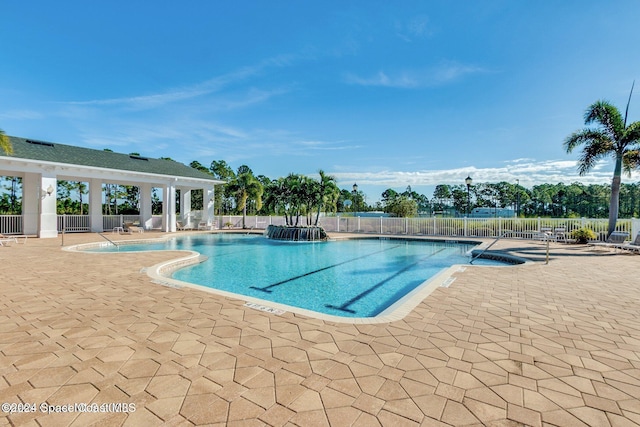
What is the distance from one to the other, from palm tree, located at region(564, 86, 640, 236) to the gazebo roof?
2226 cm

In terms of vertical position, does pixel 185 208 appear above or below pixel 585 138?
below

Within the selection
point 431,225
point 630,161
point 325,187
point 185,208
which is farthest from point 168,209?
point 630,161

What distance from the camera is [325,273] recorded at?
8.66 m

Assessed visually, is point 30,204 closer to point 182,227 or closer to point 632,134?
point 182,227

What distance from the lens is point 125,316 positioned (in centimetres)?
390

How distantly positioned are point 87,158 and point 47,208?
4.03m

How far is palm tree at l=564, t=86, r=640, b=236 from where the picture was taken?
12.6 metres

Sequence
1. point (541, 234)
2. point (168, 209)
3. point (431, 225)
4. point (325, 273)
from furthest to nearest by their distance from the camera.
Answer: point (168, 209)
point (431, 225)
point (541, 234)
point (325, 273)

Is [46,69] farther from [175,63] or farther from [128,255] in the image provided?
[128,255]

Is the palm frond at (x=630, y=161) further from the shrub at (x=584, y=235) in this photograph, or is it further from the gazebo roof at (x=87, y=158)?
the gazebo roof at (x=87, y=158)

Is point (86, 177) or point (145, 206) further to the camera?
point (145, 206)

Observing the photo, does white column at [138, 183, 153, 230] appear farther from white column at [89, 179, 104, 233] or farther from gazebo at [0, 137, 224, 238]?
white column at [89, 179, 104, 233]

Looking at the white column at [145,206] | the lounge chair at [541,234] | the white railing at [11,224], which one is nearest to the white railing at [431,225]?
the white railing at [11,224]

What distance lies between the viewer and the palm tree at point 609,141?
12555 millimetres
